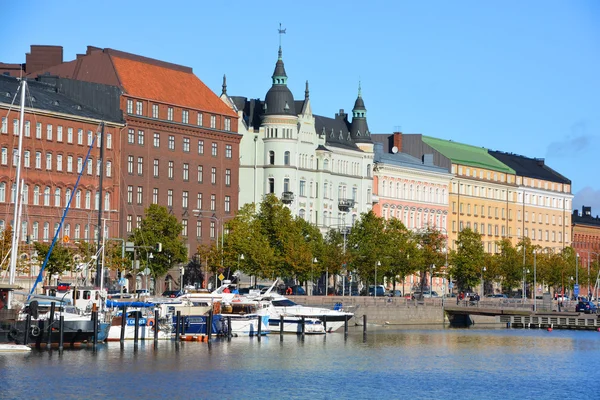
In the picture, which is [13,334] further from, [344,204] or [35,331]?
[344,204]

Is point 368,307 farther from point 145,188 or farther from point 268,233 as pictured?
point 145,188

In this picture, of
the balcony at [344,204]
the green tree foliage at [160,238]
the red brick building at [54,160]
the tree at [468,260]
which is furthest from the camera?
the tree at [468,260]

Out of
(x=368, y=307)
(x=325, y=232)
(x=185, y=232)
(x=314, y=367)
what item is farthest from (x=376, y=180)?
(x=314, y=367)

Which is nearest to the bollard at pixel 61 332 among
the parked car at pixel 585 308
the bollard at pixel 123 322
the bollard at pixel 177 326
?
the bollard at pixel 123 322

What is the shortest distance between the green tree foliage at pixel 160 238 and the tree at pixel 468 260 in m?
46.4

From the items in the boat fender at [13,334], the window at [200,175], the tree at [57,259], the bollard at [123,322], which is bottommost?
the boat fender at [13,334]

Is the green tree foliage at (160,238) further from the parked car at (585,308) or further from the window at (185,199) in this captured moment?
the parked car at (585,308)

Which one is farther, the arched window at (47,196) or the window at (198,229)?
the window at (198,229)

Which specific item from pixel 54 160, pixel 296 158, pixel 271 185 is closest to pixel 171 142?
pixel 54 160

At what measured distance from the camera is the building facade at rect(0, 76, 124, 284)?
5354 inches

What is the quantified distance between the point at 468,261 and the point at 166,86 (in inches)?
1804

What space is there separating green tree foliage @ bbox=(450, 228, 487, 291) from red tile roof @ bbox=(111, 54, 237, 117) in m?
35.1

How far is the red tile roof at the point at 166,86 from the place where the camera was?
5965 inches

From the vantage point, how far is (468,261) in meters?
183
